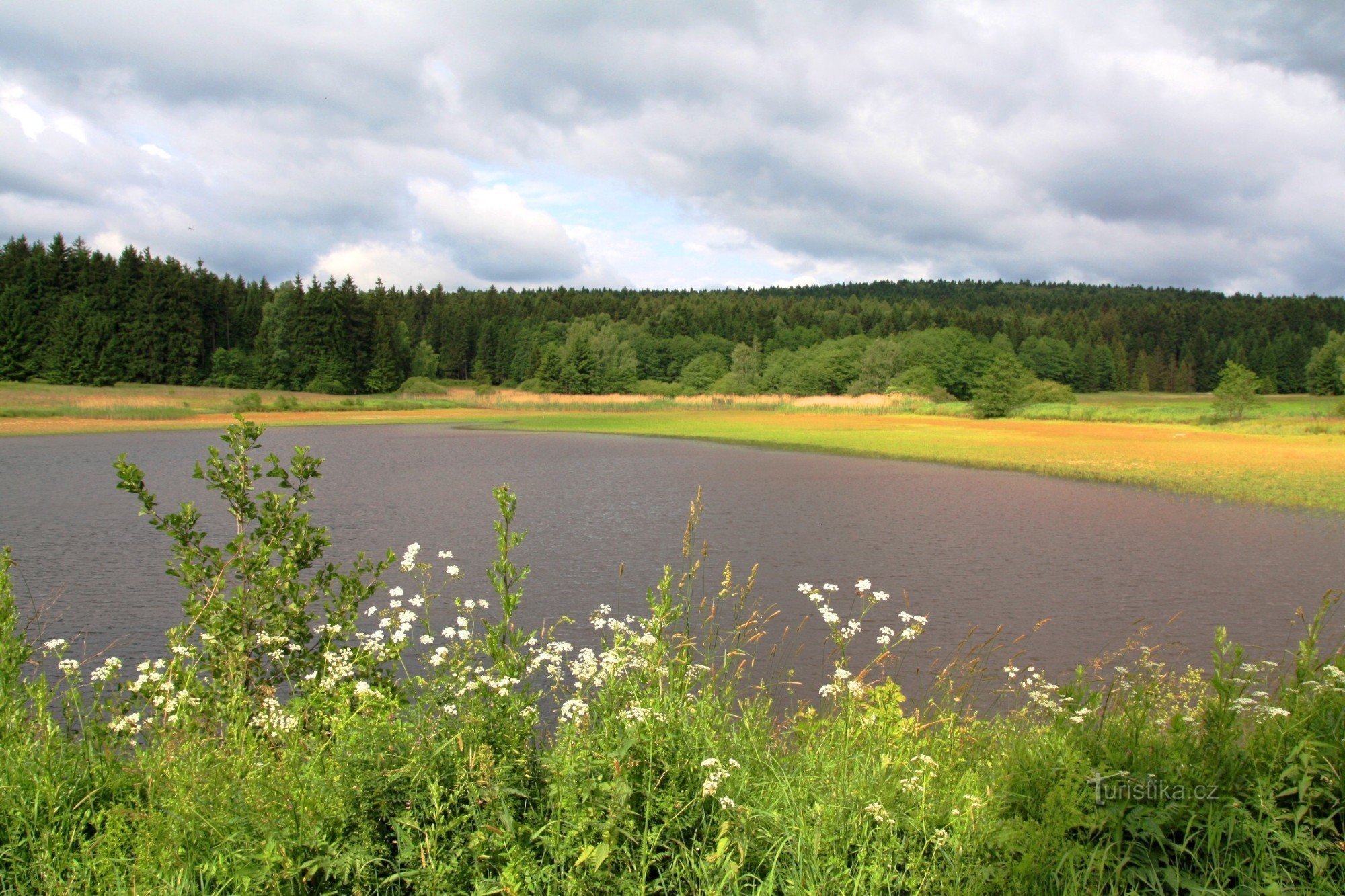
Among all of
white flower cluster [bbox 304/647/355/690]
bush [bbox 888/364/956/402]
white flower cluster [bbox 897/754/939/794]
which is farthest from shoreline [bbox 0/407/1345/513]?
bush [bbox 888/364/956/402]

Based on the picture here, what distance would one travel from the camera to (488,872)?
128 inches

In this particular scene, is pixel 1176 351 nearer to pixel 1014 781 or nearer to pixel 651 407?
pixel 651 407

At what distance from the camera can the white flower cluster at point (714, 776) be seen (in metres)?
3.29

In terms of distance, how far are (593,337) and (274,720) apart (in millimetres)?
120069

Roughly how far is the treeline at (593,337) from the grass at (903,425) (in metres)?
8.69

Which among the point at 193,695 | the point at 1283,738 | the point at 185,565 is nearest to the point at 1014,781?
the point at 1283,738

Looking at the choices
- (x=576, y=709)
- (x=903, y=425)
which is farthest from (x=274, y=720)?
(x=903, y=425)

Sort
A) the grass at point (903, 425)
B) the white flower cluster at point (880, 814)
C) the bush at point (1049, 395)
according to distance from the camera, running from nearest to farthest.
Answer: the white flower cluster at point (880, 814) < the grass at point (903, 425) < the bush at point (1049, 395)

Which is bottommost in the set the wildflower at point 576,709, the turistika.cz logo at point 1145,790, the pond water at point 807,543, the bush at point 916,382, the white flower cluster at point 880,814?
the pond water at point 807,543

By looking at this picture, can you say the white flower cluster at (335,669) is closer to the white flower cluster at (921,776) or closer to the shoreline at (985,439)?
the white flower cluster at (921,776)

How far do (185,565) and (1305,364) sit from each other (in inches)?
5647

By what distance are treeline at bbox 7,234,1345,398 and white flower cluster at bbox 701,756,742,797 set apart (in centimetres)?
9393

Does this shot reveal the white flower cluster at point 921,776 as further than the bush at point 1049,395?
No

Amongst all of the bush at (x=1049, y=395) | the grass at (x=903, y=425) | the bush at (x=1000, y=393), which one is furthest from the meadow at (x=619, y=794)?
the bush at (x=1049, y=395)
